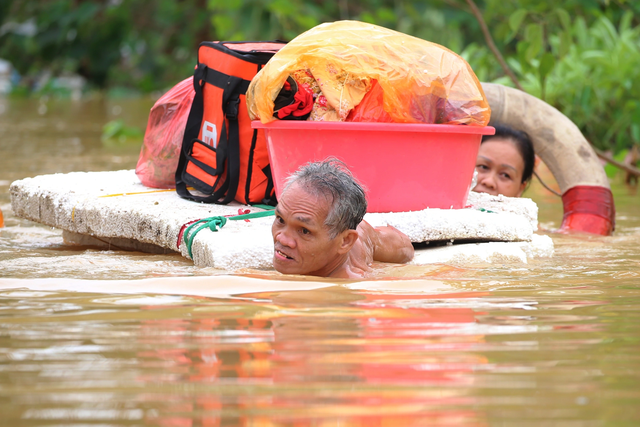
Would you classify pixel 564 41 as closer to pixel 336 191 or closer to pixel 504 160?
pixel 504 160

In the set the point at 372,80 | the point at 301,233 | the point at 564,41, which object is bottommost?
the point at 301,233

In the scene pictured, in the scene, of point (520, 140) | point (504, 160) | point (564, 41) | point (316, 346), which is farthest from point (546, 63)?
point (316, 346)

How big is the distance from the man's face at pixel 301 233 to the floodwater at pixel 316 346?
0.62 ft

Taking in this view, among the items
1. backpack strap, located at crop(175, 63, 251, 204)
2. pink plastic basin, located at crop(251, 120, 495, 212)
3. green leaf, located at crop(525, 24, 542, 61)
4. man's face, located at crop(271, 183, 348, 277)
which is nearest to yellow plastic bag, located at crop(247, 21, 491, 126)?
pink plastic basin, located at crop(251, 120, 495, 212)

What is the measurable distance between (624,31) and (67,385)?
8.45 m

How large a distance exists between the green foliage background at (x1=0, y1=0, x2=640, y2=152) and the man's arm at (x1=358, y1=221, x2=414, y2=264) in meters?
3.14

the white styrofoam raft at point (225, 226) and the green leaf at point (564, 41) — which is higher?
the green leaf at point (564, 41)

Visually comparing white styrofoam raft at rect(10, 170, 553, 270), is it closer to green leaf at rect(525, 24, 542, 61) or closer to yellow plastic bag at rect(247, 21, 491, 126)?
yellow plastic bag at rect(247, 21, 491, 126)

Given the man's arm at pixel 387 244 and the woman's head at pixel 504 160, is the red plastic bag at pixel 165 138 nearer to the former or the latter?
the man's arm at pixel 387 244

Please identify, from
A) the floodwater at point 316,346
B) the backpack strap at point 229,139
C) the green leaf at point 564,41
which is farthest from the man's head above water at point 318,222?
the green leaf at point 564,41

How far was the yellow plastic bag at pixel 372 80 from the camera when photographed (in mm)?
3682

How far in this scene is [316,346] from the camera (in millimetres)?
2072

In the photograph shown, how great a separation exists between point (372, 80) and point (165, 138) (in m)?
1.39

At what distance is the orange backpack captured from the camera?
4004mm
